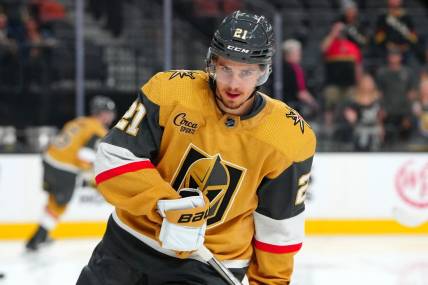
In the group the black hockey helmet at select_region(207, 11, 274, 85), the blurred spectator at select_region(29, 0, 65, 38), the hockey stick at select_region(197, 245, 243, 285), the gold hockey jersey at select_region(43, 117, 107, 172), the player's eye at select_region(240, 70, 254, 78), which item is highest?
the black hockey helmet at select_region(207, 11, 274, 85)

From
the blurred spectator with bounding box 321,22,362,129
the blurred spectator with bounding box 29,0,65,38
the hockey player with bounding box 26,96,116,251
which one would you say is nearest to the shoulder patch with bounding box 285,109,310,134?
the hockey player with bounding box 26,96,116,251

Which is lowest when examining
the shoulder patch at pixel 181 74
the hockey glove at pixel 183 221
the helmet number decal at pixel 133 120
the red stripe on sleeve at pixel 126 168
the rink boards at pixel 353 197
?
the rink boards at pixel 353 197

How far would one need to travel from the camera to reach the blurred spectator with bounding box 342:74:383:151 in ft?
22.5

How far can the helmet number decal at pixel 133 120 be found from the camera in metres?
2.10

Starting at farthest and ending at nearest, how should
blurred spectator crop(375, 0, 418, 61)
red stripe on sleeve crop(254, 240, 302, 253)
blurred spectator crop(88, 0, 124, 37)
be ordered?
blurred spectator crop(375, 0, 418, 61) → blurred spectator crop(88, 0, 124, 37) → red stripe on sleeve crop(254, 240, 302, 253)

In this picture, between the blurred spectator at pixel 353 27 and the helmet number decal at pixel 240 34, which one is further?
the blurred spectator at pixel 353 27

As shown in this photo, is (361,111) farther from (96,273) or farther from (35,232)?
(96,273)

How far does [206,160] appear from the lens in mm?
2117

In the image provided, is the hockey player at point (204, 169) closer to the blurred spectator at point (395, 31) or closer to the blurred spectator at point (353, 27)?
the blurred spectator at point (353, 27)

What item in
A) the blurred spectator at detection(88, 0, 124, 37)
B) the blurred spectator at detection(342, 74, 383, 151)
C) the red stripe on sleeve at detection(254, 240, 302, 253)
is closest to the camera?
the red stripe on sleeve at detection(254, 240, 302, 253)

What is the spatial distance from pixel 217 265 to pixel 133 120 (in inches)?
18.7

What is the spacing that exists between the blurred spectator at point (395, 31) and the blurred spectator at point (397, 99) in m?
0.36

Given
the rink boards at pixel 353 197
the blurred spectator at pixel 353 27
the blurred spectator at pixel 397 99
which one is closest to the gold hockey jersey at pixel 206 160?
the rink boards at pixel 353 197

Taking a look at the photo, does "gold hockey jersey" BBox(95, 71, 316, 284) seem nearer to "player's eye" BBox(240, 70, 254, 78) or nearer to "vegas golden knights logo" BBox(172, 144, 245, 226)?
"vegas golden knights logo" BBox(172, 144, 245, 226)
